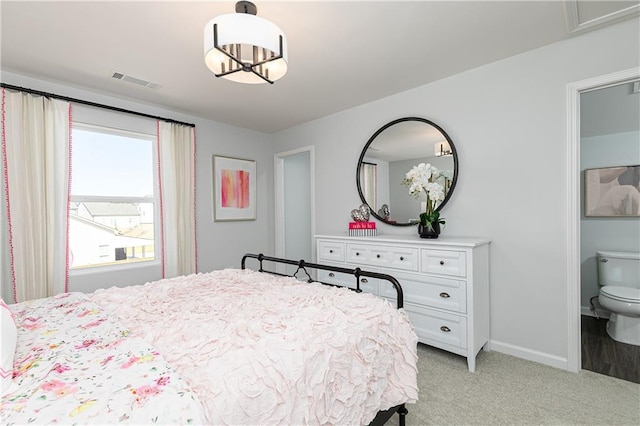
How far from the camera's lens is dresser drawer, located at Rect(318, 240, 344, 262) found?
10.8 feet

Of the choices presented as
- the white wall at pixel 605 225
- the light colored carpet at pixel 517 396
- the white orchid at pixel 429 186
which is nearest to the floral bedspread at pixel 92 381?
the light colored carpet at pixel 517 396

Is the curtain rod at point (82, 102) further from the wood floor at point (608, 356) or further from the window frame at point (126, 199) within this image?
the wood floor at point (608, 356)

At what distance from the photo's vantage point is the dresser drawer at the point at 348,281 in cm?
292

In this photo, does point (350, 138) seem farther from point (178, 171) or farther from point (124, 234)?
point (124, 234)

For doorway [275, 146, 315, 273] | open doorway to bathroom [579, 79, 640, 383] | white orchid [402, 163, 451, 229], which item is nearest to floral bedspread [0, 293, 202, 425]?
white orchid [402, 163, 451, 229]

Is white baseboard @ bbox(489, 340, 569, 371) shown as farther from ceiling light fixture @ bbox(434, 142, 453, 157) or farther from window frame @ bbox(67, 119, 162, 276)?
window frame @ bbox(67, 119, 162, 276)

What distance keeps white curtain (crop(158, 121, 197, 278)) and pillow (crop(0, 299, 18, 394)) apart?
250cm

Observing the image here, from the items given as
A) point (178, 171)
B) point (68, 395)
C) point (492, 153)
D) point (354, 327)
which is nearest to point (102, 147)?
point (178, 171)

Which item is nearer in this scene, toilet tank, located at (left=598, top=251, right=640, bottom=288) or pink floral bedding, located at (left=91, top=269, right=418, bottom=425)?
pink floral bedding, located at (left=91, top=269, right=418, bottom=425)

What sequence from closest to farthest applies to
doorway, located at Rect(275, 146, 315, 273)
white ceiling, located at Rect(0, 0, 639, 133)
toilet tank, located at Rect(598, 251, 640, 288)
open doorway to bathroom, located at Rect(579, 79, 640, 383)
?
white ceiling, located at Rect(0, 0, 639, 133) < open doorway to bathroom, located at Rect(579, 79, 640, 383) < toilet tank, located at Rect(598, 251, 640, 288) < doorway, located at Rect(275, 146, 315, 273)

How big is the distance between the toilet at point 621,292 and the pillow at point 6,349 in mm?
4221

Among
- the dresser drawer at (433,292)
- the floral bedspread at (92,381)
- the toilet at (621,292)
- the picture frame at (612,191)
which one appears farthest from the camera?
the picture frame at (612,191)

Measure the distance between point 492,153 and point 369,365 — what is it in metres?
2.23

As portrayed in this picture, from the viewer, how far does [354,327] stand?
1424 mm
